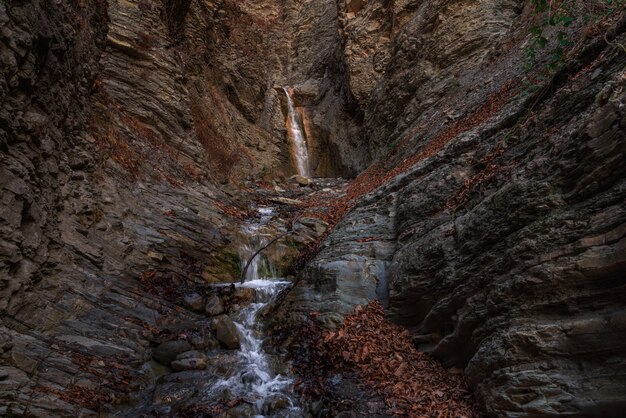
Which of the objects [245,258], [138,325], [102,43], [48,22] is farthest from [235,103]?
[138,325]

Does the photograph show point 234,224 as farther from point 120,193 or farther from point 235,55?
point 235,55

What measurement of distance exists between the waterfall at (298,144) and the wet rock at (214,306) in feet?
56.6

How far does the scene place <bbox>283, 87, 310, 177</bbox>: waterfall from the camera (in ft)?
84.4

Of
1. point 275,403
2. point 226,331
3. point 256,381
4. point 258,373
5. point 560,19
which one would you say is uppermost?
point 560,19

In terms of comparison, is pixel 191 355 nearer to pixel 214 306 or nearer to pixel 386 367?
pixel 214 306

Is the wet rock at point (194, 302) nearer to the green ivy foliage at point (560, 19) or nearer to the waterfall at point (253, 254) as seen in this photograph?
the waterfall at point (253, 254)

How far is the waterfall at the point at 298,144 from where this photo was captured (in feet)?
84.4

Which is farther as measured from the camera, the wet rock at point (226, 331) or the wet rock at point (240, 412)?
the wet rock at point (226, 331)

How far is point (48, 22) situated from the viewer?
705 centimetres

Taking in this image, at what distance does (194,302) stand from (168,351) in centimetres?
168

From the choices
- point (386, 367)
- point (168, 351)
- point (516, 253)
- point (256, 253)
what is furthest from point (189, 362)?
point (516, 253)

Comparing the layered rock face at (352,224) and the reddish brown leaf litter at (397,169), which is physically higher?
the reddish brown leaf litter at (397,169)

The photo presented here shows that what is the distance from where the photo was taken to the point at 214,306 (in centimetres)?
846

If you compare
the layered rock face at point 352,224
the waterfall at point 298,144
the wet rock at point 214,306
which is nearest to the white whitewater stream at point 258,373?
the wet rock at point 214,306
